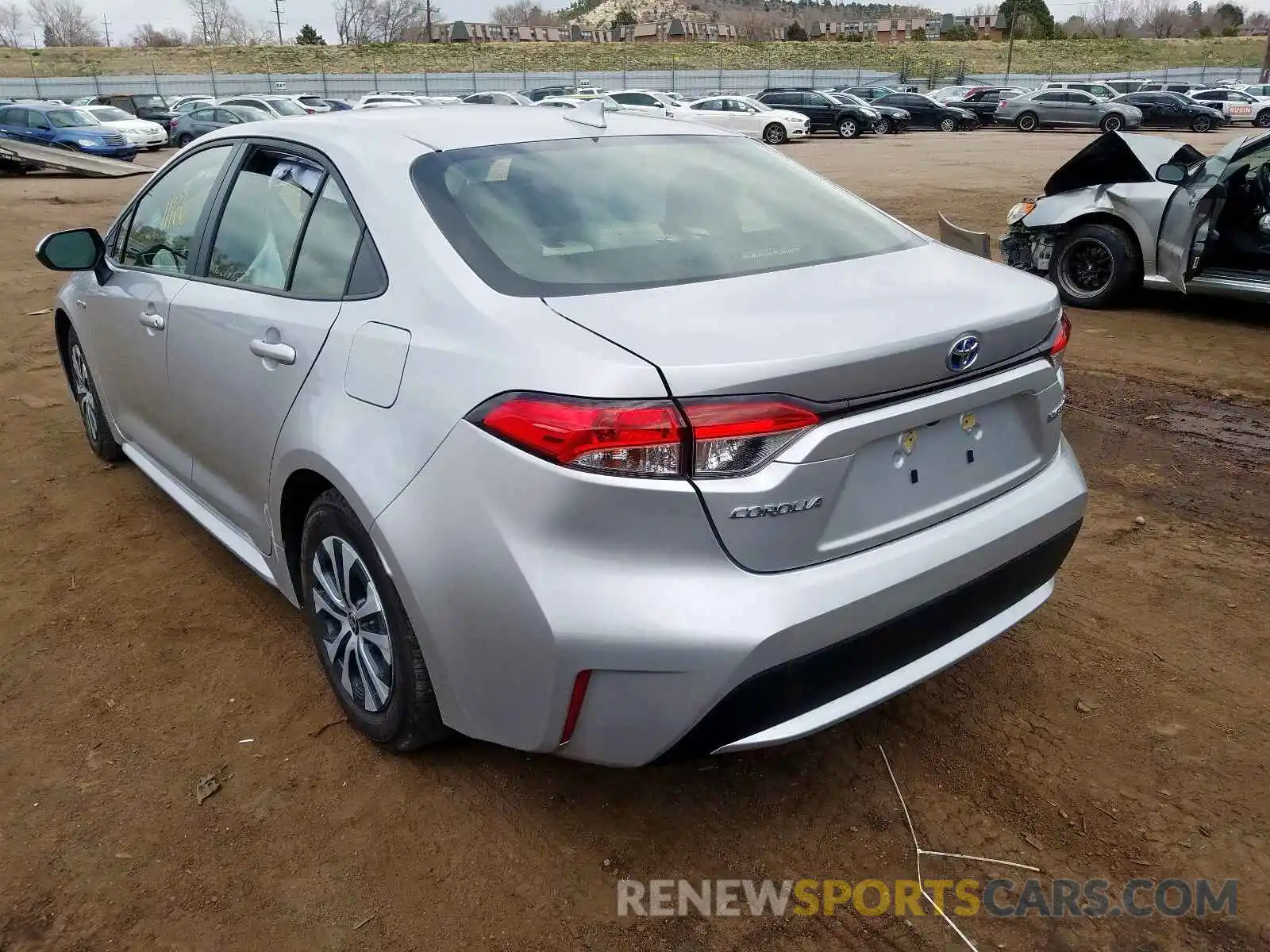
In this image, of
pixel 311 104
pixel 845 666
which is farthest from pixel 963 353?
pixel 311 104

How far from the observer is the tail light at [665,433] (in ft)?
6.27

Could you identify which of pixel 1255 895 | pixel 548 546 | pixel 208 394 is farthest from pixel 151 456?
pixel 1255 895

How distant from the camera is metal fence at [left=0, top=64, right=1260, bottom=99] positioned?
160 ft

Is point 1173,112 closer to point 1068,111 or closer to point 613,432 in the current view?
point 1068,111

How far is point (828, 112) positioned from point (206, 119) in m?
19.8

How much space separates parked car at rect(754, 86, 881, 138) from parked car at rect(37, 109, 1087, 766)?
33232 mm

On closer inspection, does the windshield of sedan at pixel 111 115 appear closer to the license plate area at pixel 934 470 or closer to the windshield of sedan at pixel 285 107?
the windshield of sedan at pixel 285 107

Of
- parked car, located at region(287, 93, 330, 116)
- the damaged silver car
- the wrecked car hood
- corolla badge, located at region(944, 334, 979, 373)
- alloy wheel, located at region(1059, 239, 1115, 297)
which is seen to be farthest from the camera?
parked car, located at region(287, 93, 330, 116)

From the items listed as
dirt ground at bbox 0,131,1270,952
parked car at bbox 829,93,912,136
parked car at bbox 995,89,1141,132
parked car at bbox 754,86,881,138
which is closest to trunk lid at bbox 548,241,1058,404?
dirt ground at bbox 0,131,1270,952

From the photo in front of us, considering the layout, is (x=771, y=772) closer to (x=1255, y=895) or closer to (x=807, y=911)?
(x=807, y=911)

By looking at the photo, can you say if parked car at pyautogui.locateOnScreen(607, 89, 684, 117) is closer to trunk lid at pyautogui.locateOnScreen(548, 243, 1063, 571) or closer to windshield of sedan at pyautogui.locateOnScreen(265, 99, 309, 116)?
windshield of sedan at pyautogui.locateOnScreen(265, 99, 309, 116)

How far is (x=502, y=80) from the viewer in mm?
52656

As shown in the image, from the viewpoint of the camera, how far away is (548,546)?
6.49 feet

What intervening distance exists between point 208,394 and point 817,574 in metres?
2.06
